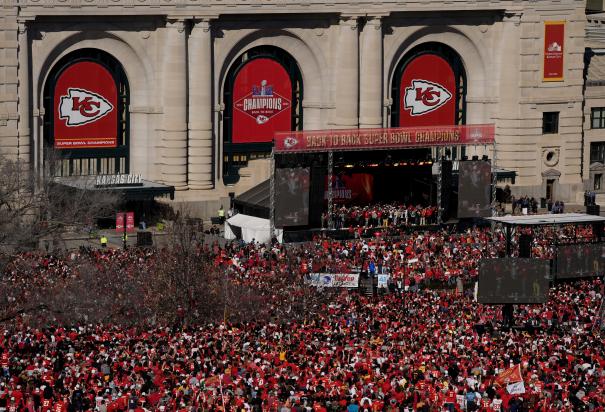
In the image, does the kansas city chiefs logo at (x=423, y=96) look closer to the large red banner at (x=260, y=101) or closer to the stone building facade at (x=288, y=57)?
the stone building facade at (x=288, y=57)

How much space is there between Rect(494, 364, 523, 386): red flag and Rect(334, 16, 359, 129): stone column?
49398 mm

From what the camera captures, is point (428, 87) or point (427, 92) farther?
point (427, 92)

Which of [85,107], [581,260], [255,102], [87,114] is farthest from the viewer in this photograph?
[255,102]

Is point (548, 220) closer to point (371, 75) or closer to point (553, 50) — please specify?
point (371, 75)

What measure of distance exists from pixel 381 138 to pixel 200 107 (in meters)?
11.8

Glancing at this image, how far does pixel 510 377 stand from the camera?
2181 inches

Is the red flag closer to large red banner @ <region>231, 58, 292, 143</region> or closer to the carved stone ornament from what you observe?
large red banner @ <region>231, 58, 292, 143</region>

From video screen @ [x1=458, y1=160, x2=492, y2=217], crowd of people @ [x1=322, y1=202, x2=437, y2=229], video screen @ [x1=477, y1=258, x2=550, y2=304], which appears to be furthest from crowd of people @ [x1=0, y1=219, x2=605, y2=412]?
video screen @ [x1=458, y1=160, x2=492, y2=217]

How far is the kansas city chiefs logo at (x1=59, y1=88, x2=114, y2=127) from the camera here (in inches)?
3851

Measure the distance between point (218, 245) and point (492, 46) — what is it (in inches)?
1127

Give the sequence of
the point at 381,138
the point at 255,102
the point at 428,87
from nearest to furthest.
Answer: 1. the point at 381,138
2. the point at 255,102
3. the point at 428,87

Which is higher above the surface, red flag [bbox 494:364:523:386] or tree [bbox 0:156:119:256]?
tree [bbox 0:156:119:256]

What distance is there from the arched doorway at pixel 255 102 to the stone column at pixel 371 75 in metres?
3.75

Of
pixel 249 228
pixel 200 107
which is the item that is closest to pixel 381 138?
pixel 249 228
